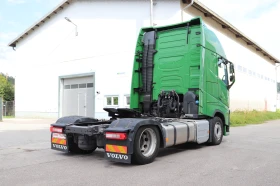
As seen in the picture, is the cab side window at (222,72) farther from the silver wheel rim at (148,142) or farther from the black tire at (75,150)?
the black tire at (75,150)

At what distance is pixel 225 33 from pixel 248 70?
6727 mm

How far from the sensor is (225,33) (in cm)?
2645

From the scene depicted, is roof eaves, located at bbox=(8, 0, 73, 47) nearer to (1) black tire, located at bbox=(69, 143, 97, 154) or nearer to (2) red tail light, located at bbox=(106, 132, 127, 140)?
(1) black tire, located at bbox=(69, 143, 97, 154)

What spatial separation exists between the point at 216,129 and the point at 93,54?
622 inches

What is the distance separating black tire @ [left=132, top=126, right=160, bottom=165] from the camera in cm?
613

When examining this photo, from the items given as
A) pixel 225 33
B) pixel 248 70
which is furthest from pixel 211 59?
pixel 248 70

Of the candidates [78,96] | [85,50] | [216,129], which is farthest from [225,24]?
[216,129]

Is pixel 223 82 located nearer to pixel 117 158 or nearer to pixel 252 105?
pixel 117 158

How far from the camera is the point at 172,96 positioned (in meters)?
8.98

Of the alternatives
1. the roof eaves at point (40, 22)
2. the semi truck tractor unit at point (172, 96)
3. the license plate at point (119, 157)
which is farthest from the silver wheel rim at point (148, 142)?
the roof eaves at point (40, 22)

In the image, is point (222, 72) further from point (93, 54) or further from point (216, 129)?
point (93, 54)

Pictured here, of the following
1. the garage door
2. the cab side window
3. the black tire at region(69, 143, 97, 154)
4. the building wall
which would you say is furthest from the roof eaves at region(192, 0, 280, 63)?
the black tire at region(69, 143, 97, 154)

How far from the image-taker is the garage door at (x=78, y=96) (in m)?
23.7

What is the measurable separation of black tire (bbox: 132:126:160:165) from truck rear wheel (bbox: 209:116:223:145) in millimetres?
2808
